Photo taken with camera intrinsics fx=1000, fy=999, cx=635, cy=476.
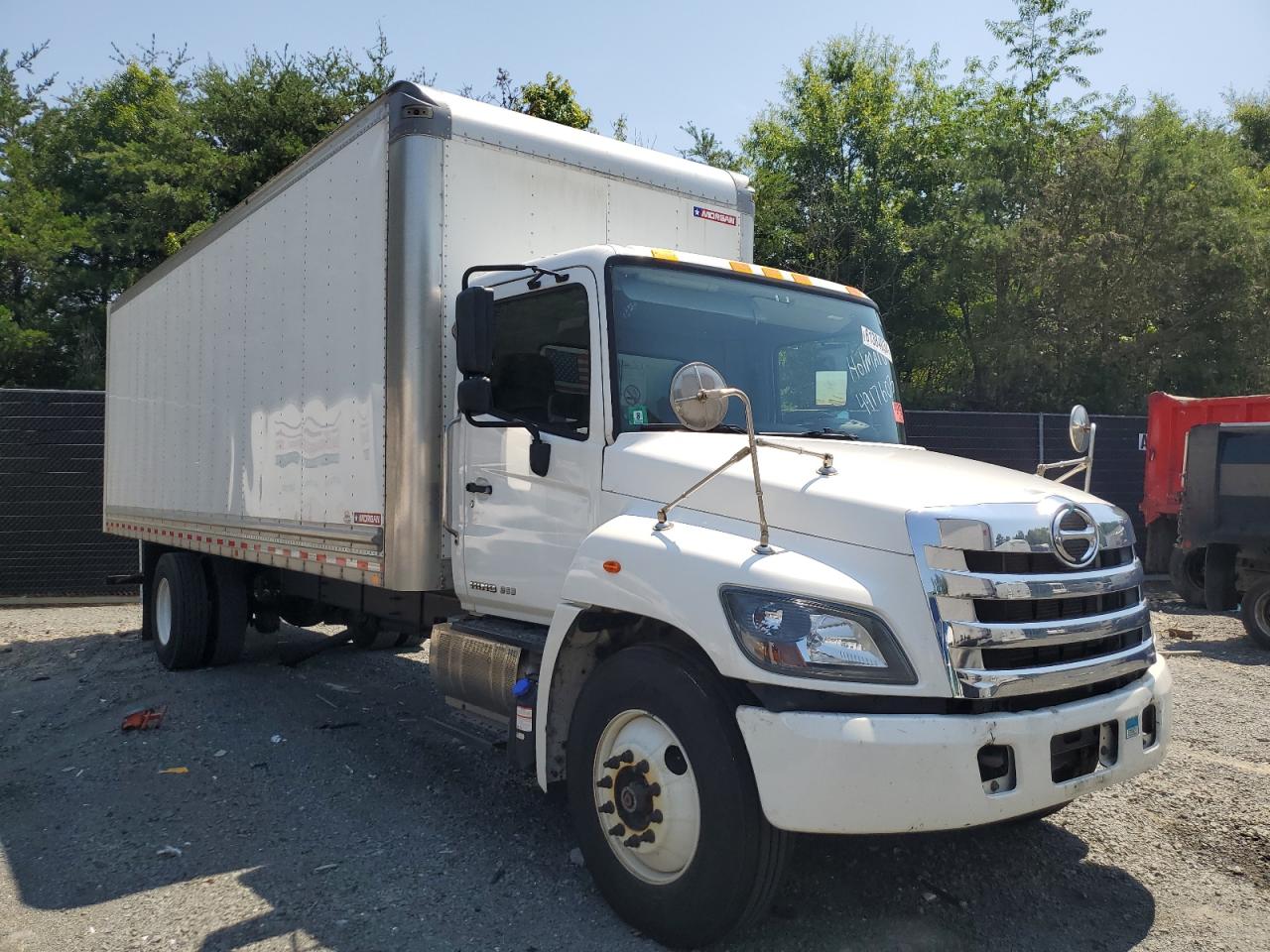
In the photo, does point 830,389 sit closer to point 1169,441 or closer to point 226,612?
point 226,612

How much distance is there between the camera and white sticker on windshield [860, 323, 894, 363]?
16.4 feet

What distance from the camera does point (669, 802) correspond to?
11.4ft

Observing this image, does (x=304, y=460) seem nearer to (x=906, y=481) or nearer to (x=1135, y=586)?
(x=906, y=481)

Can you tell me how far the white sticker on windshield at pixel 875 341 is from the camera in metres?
4.99

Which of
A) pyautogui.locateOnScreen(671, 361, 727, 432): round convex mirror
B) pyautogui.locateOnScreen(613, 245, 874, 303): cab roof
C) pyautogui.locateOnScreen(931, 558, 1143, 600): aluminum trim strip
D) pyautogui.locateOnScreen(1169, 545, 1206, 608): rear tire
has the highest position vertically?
pyautogui.locateOnScreen(613, 245, 874, 303): cab roof

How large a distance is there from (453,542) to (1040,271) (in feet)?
65.0

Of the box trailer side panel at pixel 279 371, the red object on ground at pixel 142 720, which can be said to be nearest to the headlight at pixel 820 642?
the box trailer side panel at pixel 279 371

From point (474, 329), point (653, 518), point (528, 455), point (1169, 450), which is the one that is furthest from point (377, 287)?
point (1169, 450)

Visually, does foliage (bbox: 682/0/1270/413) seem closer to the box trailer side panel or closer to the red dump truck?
the red dump truck

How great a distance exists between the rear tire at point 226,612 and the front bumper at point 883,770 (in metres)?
6.38

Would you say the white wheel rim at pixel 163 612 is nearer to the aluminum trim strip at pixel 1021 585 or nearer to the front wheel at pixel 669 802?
the front wheel at pixel 669 802

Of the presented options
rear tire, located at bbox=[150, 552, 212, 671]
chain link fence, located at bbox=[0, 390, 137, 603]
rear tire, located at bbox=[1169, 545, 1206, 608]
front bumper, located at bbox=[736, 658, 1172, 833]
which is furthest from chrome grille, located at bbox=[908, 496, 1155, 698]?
chain link fence, located at bbox=[0, 390, 137, 603]

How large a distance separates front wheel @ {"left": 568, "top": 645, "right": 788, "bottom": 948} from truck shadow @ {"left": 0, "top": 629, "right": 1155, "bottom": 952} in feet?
0.88

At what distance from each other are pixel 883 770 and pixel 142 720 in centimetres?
548
